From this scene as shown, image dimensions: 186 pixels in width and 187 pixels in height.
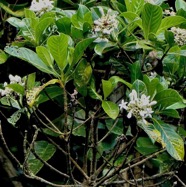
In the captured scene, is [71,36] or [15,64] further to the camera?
[15,64]

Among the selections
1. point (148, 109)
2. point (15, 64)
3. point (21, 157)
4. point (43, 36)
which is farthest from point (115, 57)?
point (21, 157)

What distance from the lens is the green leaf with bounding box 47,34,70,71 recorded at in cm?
93

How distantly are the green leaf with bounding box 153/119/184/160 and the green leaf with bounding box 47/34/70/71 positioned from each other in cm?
26

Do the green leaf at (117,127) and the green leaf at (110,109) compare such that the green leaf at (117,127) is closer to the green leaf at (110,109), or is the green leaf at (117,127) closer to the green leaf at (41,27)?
the green leaf at (110,109)

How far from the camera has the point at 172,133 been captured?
3.26 ft

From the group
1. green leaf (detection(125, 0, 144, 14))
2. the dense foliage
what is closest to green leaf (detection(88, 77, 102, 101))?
the dense foliage

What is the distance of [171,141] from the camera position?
38.4 inches

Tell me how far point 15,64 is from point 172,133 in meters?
0.75

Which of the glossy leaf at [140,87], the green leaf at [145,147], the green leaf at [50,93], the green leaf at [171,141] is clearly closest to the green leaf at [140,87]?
the glossy leaf at [140,87]

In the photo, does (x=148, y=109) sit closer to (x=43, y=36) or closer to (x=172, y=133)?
(x=172, y=133)

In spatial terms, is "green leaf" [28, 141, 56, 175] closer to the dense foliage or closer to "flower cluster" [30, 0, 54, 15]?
the dense foliage

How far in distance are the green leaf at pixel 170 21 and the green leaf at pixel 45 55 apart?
282 millimetres

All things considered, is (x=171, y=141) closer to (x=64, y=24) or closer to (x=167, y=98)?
(x=167, y=98)

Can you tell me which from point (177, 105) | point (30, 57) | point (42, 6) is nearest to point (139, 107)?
point (177, 105)
